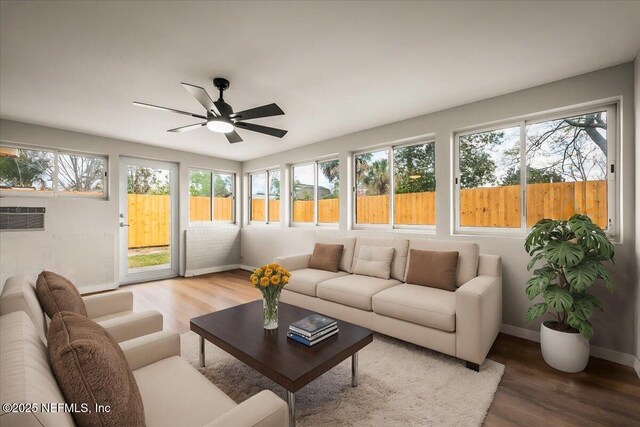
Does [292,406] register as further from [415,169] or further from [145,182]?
[145,182]

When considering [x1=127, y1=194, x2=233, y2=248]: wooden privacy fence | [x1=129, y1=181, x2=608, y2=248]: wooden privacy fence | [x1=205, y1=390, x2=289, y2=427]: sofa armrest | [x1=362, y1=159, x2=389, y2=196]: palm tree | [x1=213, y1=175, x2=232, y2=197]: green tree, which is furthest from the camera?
[x1=213, y1=175, x2=232, y2=197]: green tree

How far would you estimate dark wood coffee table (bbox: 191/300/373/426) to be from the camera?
5.13 feet

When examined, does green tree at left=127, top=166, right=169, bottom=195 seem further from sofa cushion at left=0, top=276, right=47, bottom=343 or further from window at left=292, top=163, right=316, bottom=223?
sofa cushion at left=0, top=276, right=47, bottom=343

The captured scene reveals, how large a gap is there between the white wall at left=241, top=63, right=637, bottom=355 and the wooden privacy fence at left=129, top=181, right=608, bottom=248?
0.22 metres

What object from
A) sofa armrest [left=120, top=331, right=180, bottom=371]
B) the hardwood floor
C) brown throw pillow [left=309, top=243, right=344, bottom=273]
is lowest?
the hardwood floor

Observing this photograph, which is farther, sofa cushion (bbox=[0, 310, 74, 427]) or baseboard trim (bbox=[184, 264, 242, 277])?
baseboard trim (bbox=[184, 264, 242, 277])

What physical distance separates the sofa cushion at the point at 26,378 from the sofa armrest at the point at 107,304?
1346 millimetres

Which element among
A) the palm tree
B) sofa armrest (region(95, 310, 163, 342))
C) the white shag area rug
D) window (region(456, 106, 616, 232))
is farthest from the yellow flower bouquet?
the palm tree

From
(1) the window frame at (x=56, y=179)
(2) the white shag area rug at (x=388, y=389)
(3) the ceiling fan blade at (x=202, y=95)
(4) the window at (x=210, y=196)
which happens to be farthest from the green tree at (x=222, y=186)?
(2) the white shag area rug at (x=388, y=389)

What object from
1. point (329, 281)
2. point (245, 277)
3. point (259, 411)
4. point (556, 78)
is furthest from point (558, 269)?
point (245, 277)

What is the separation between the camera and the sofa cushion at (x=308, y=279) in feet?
10.9

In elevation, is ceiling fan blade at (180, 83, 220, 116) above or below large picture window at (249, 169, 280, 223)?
above

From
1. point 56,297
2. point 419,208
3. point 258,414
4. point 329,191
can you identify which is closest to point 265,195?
point 329,191

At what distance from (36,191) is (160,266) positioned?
2149 millimetres
